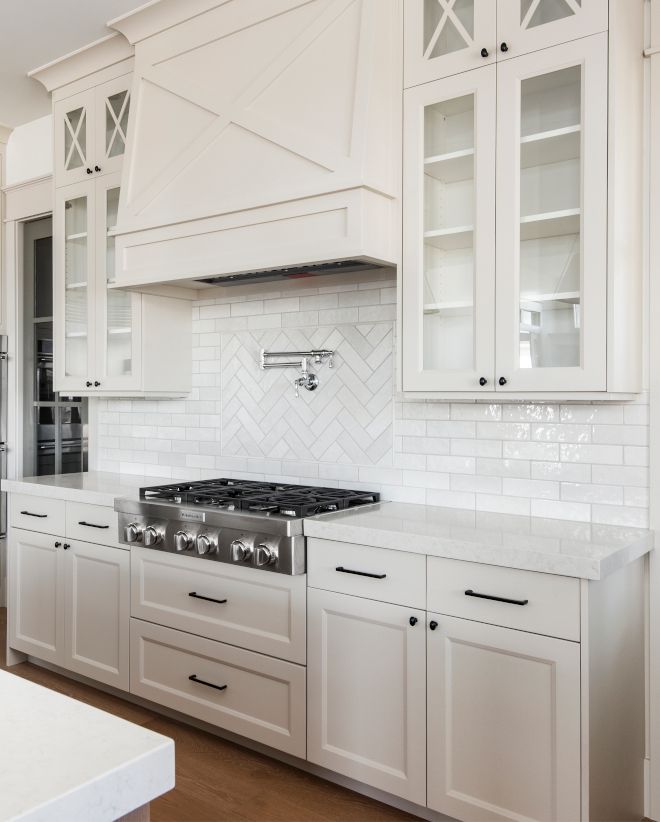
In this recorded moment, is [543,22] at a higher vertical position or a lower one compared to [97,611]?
higher

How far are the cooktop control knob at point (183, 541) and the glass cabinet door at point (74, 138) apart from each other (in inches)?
81.2

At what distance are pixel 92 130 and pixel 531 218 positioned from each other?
254 cm

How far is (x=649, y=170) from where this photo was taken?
241 cm

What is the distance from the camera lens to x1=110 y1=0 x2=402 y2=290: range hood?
8.79ft

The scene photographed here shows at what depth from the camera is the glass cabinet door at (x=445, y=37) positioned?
2477mm

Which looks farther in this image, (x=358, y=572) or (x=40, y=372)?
(x=40, y=372)

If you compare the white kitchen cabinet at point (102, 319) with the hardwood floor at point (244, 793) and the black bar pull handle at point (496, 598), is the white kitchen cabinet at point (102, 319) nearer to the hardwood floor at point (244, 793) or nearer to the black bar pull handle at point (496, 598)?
the hardwood floor at point (244, 793)

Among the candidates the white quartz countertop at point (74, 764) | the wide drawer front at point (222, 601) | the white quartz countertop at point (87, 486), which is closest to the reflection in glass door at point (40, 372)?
the white quartz countertop at point (87, 486)

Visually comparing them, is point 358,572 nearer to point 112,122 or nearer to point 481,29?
point 481,29

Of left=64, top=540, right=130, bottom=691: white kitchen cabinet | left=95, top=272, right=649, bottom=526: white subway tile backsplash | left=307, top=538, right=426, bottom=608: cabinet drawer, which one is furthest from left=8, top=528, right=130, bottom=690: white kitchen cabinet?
left=307, top=538, right=426, bottom=608: cabinet drawer

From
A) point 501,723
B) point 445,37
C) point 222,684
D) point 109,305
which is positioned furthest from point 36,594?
point 445,37

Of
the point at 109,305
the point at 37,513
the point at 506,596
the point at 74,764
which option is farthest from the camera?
the point at 109,305

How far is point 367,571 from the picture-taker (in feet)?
8.11

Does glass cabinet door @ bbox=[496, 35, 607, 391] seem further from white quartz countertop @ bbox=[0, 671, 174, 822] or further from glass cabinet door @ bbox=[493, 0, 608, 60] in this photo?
white quartz countertop @ bbox=[0, 671, 174, 822]
